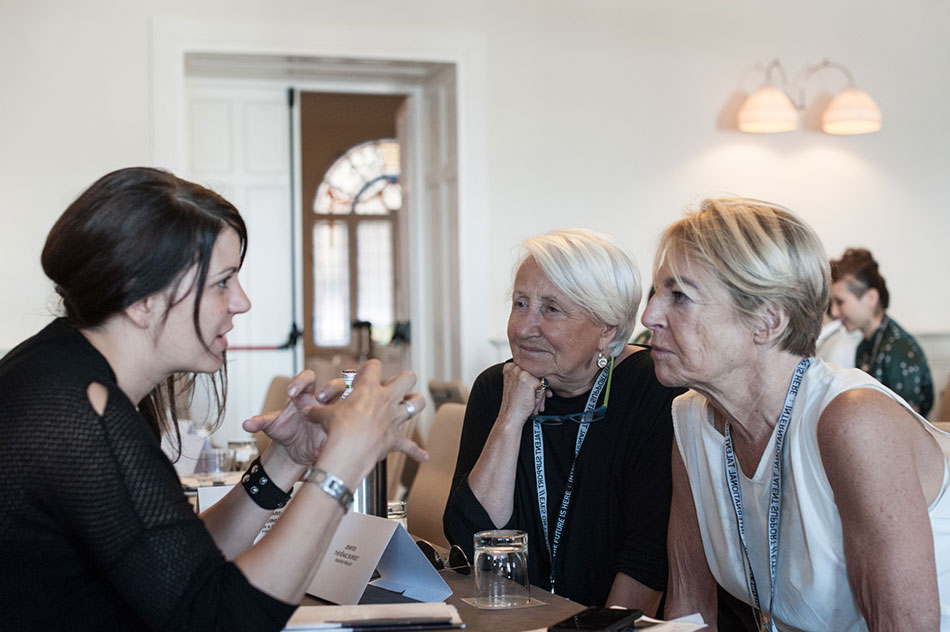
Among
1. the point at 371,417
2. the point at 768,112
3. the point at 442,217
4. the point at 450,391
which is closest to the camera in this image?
the point at 371,417

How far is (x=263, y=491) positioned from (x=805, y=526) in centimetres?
92

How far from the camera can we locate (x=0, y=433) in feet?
4.27

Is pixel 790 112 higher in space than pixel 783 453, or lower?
higher

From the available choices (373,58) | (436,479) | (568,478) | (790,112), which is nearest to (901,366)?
(790,112)

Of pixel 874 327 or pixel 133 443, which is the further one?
pixel 874 327

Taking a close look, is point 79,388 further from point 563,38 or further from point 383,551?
point 563,38

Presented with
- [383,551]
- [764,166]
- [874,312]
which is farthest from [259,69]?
[383,551]

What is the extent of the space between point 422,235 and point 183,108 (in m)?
1.82

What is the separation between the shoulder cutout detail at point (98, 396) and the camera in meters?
1.30

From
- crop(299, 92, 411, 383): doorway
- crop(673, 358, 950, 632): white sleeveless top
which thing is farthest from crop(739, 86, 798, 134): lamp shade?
crop(299, 92, 411, 383): doorway

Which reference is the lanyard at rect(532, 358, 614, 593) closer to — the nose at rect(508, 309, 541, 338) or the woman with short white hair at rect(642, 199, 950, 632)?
the nose at rect(508, 309, 541, 338)

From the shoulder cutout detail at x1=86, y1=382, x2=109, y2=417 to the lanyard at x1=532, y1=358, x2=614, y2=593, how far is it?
1.25 metres

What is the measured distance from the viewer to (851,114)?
20.1 feet

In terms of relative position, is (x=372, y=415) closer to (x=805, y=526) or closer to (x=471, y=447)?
(x=805, y=526)
